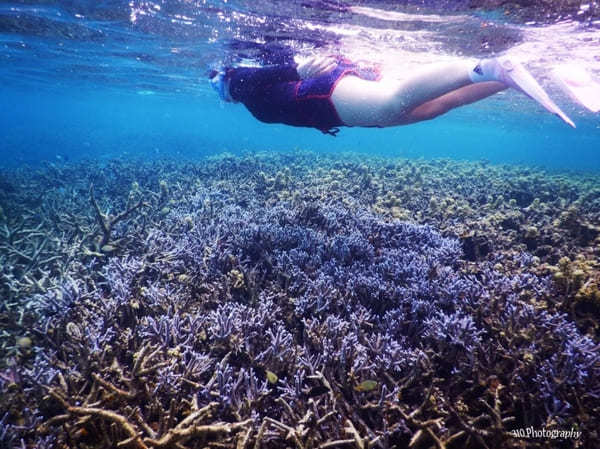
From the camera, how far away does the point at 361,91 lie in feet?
16.1

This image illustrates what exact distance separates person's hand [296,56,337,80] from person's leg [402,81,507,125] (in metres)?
1.69

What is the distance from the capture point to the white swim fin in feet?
14.8

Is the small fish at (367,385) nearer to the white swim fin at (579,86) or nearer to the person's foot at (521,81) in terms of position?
the person's foot at (521,81)

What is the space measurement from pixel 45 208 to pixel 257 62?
1090cm

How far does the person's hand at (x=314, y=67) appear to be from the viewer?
225 inches

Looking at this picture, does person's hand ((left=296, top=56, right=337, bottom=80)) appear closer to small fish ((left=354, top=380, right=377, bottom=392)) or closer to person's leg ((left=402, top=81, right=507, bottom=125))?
person's leg ((left=402, top=81, right=507, bottom=125))

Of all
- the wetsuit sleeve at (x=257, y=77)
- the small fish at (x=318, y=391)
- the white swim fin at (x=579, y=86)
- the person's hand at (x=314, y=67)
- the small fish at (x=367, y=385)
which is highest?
the white swim fin at (x=579, y=86)

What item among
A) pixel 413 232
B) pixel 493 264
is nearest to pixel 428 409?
pixel 493 264

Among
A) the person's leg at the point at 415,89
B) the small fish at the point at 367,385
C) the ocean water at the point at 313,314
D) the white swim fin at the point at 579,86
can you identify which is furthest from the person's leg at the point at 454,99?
the small fish at the point at 367,385

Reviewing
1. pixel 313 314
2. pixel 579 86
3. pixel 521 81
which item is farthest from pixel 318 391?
pixel 579 86

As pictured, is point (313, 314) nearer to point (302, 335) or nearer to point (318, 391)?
point (302, 335)

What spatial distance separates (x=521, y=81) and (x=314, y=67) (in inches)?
126

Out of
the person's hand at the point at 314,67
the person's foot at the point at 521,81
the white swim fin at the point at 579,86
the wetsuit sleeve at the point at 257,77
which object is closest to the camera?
the person's foot at the point at 521,81

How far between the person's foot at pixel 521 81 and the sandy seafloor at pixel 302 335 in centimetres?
229
